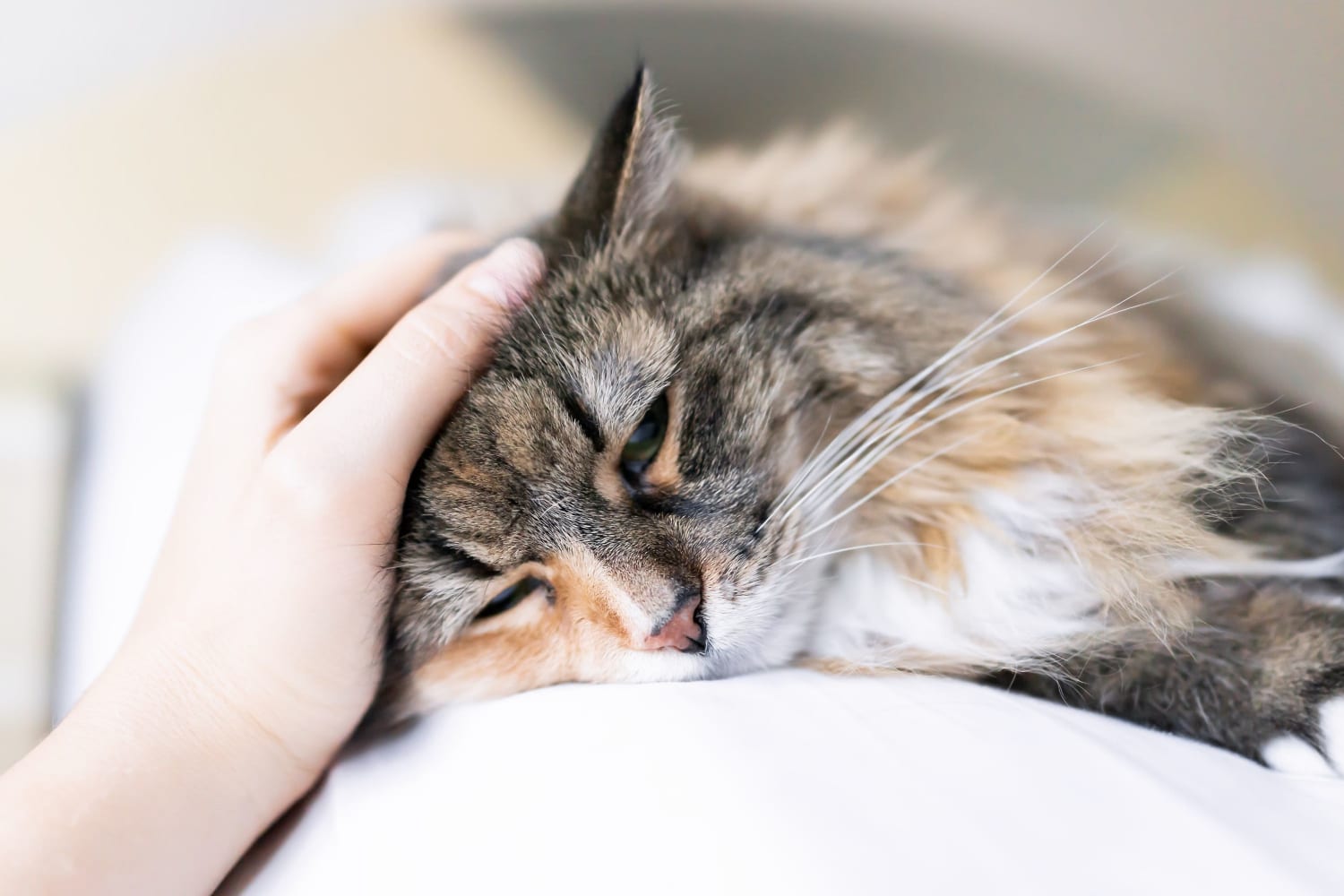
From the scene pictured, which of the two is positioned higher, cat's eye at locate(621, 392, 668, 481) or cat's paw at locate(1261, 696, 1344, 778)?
cat's eye at locate(621, 392, 668, 481)

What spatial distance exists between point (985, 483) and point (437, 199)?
1.34 metres

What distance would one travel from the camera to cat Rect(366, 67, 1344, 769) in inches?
37.6

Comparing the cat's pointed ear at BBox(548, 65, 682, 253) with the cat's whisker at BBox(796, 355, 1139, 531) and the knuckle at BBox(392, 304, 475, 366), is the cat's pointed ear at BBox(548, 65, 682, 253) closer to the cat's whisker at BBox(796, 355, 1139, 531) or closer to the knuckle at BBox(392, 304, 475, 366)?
the knuckle at BBox(392, 304, 475, 366)

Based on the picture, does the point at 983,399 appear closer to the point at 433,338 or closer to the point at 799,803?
the point at 799,803

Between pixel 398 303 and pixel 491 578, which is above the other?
pixel 398 303

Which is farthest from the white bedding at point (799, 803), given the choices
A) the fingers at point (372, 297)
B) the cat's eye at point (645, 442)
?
the fingers at point (372, 297)

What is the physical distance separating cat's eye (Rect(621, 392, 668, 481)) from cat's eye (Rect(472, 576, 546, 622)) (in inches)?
7.5

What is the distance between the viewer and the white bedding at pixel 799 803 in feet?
2.24

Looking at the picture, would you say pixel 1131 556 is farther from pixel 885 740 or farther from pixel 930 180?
pixel 930 180

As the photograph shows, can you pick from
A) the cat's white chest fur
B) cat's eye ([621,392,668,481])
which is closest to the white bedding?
the cat's white chest fur

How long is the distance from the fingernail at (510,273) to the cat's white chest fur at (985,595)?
0.59 metres

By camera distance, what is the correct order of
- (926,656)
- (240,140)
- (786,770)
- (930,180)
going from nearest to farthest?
(786,770) < (926,656) < (930,180) < (240,140)

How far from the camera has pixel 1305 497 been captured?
4.03 ft

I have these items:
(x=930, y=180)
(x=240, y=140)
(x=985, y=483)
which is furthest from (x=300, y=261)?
(x=985, y=483)
